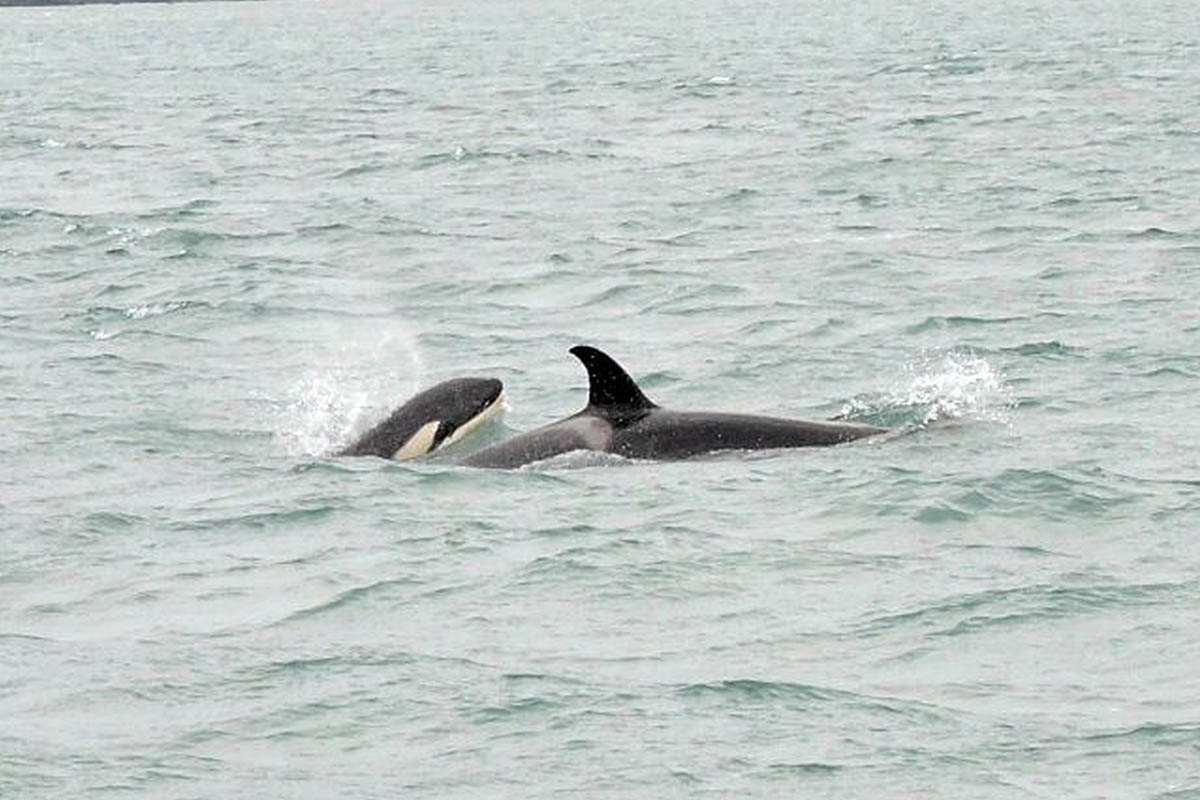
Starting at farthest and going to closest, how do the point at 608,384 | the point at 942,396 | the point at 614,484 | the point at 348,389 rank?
the point at 348,389 → the point at 942,396 → the point at 608,384 → the point at 614,484

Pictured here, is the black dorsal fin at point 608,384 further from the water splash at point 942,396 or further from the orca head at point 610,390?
the water splash at point 942,396

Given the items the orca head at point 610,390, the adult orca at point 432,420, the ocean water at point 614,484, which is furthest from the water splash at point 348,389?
the orca head at point 610,390

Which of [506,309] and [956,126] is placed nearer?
[506,309]

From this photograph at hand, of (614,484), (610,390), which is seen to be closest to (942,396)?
(610,390)

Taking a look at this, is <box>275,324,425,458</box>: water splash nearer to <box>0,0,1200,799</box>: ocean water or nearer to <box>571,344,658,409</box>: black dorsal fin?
<box>0,0,1200,799</box>: ocean water

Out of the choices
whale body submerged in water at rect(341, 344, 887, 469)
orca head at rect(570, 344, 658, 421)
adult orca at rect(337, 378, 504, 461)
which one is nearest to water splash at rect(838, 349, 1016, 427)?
whale body submerged in water at rect(341, 344, 887, 469)

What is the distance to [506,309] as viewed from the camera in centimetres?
2475

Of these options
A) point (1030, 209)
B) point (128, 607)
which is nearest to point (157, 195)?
point (1030, 209)

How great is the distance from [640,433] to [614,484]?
2.44ft

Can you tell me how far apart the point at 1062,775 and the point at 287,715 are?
3.41m

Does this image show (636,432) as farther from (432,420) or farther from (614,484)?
(432,420)

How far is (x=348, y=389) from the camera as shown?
67.8 ft

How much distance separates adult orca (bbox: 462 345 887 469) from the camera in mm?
16547

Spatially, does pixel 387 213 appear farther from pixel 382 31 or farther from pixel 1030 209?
pixel 382 31
